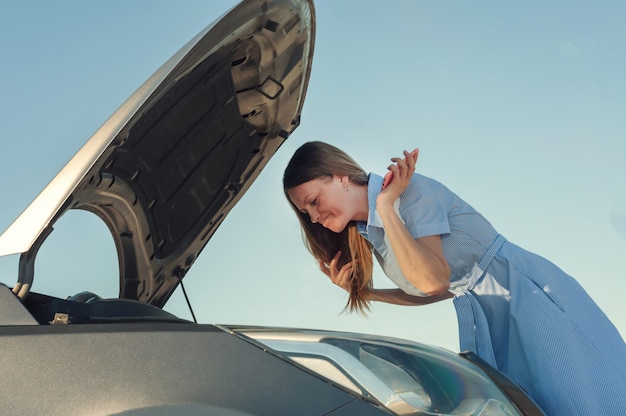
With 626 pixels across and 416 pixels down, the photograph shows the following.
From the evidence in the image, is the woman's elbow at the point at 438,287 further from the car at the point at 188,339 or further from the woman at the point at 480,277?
the car at the point at 188,339

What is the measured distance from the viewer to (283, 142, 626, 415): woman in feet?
6.24

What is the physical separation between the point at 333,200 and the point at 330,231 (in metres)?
0.37

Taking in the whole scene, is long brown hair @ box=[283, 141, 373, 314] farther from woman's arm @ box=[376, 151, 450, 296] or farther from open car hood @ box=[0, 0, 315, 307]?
woman's arm @ box=[376, 151, 450, 296]

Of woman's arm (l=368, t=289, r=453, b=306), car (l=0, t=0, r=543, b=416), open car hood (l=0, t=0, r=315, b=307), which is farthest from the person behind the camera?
woman's arm (l=368, t=289, r=453, b=306)

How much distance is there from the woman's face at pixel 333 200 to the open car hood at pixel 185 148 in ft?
0.96

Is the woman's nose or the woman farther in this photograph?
the woman's nose

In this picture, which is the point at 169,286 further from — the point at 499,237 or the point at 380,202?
the point at 499,237

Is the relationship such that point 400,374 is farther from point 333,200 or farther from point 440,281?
point 333,200

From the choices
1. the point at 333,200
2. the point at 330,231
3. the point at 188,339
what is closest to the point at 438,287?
the point at 333,200

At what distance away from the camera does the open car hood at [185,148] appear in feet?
5.03

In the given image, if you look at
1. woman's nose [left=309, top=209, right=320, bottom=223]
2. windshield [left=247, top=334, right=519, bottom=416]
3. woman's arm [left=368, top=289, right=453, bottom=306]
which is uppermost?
woman's nose [left=309, top=209, right=320, bottom=223]

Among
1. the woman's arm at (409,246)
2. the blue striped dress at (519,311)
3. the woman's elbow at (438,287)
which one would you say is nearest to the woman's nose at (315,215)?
the blue striped dress at (519,311)

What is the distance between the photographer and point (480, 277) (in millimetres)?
2219

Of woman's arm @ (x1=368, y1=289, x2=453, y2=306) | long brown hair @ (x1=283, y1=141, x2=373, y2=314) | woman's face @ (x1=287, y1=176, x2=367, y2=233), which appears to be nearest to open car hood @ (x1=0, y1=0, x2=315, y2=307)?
long brown hair @ (x1=283, y1=141, x2=373, y2=314)
